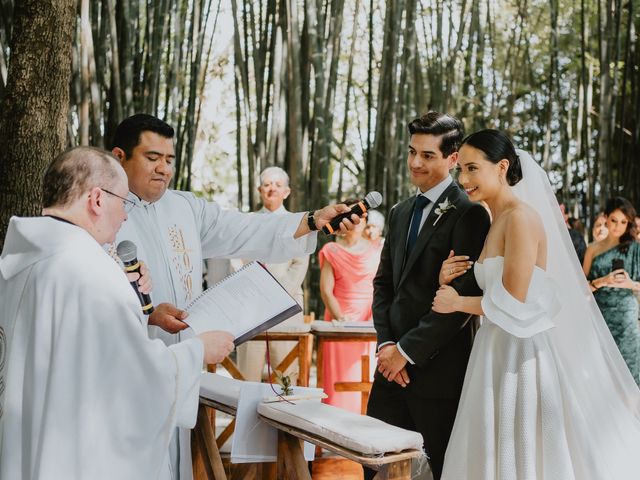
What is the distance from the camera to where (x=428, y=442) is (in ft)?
8.26

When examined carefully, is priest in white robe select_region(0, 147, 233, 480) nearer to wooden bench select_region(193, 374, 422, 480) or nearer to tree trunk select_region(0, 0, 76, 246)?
wooden bench select_region(193, 374, 422, 480)

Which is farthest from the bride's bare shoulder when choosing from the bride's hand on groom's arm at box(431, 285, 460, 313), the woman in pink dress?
the woman in pink dress

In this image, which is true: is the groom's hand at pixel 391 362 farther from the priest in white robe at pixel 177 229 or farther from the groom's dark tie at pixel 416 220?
the priest in white robe at pixel 177 229

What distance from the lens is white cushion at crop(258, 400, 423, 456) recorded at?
185 cm

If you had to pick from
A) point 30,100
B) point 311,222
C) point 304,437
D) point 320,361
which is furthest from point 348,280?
point 304,437

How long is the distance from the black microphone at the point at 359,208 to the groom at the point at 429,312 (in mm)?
282

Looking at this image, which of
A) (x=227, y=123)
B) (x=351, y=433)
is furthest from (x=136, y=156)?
(x=227, y=123)

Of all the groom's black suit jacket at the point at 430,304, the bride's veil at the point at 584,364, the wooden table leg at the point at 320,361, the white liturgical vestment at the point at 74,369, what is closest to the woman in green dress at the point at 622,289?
the wooden table leg at the point at 320,361

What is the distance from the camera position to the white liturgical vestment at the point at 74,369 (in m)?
1.65

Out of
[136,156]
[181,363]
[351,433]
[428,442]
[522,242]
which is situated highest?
[136,156]

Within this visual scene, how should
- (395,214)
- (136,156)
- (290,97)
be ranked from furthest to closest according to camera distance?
(290,97) < (395,214) < (136,156)

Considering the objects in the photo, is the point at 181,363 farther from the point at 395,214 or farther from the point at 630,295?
the point at 630,295

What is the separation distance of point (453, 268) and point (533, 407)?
492mm

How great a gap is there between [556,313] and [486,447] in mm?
497
